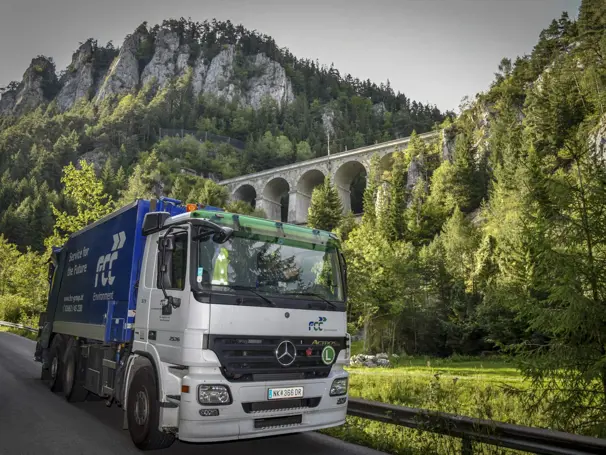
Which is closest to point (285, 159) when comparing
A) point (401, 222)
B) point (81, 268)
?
point (401, 222)

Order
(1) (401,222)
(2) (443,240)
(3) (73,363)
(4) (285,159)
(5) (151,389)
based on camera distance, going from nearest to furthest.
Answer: (5) (151,389)
(3) (73,363)
(2) (443,240)
(1) (401,222)
(4) (285,159)

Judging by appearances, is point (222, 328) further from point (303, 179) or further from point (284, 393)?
point (303, 179)

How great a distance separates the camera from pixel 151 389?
18.6 feet

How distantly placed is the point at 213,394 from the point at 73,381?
537cm

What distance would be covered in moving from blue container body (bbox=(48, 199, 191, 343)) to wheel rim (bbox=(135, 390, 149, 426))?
3.22ft

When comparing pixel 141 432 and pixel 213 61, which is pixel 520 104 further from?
pixel 213 61

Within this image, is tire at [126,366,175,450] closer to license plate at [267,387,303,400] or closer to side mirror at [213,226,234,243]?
license plate at [267,387,303,400]

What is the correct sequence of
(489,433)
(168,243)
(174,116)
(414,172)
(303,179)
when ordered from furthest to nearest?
1. (174,116)
2. (303,179)
3. (414,172)
4. (168,243)
5. (489,433)

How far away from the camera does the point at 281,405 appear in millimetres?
5473

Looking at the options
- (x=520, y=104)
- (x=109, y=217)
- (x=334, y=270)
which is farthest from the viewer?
(x=520, y=104)

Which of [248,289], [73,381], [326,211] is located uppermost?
[326,211]

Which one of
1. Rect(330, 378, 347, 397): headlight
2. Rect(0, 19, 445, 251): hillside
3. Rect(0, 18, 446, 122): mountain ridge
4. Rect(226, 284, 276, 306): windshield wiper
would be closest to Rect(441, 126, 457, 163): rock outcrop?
Rect(0, 19, 445, 251): hillside

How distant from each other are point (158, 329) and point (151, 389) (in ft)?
2.48

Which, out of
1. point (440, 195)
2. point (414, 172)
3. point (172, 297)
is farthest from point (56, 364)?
point (414, 172)
